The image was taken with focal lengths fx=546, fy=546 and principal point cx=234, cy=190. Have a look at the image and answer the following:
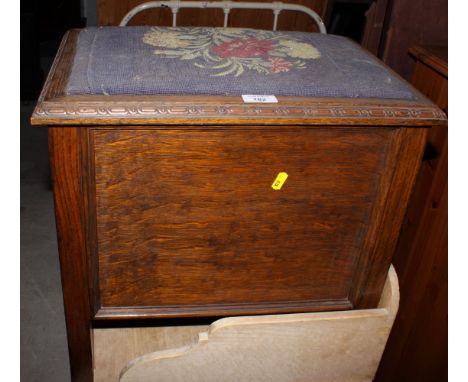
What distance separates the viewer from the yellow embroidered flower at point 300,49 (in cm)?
79

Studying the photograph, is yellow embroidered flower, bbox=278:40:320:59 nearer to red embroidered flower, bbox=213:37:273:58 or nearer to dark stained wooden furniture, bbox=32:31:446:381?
red embroidered flower, bbox=213:37:273:58

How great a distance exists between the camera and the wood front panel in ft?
2.18

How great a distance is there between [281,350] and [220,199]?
258 millimetres

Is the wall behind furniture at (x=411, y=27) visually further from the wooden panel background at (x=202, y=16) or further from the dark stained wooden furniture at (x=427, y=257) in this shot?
the wooden panel background at (x=202, y=16)

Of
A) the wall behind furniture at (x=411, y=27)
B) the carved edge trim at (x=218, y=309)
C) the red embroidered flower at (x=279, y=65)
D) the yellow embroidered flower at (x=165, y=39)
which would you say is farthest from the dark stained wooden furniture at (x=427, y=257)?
the yellow embroidered flower at (x=165, y=39)

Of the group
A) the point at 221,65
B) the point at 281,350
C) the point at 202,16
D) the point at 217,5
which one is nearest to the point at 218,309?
the point at 281,350

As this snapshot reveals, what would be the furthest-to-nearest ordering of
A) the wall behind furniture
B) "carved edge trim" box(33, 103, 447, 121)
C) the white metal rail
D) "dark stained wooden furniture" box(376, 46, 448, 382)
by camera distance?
the white metal rail → the wall behind furniture → "dark stained wooden furniture" box(376, 46, 448, 382) → "carved edge trim" box(33, 103, 447, 121)

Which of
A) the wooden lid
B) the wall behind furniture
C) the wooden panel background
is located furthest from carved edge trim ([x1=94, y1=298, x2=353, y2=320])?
the wooden panel background

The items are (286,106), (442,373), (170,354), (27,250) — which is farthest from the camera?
(27,250)

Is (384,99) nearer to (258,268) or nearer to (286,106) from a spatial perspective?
(286,106)

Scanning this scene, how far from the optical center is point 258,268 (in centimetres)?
78

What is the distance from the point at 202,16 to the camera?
181cm

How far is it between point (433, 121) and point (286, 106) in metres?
0.19

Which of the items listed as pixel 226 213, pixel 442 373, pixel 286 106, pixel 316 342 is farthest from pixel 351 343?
pixel 286 106
